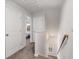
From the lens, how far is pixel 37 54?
4316mm

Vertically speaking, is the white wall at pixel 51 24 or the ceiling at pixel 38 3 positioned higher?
the ceiling at pixel 38 3

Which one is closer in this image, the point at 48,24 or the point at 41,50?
the point at 41,50

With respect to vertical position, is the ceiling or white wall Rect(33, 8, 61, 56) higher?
the ceiling

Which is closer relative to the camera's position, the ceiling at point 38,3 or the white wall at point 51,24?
the ceiling at point 38,3

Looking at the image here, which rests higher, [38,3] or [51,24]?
[38,3]

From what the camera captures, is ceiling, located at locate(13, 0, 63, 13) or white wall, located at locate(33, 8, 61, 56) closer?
ceiling, located at locate(13, 0, 63, 13)

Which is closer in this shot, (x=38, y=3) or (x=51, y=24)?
(x=38, y=3)

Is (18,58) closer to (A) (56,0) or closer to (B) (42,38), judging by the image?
(B) (42,38)

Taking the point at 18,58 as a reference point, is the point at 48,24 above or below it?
above

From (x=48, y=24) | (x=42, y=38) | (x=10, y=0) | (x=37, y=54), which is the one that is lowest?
(x=37, y=54)
